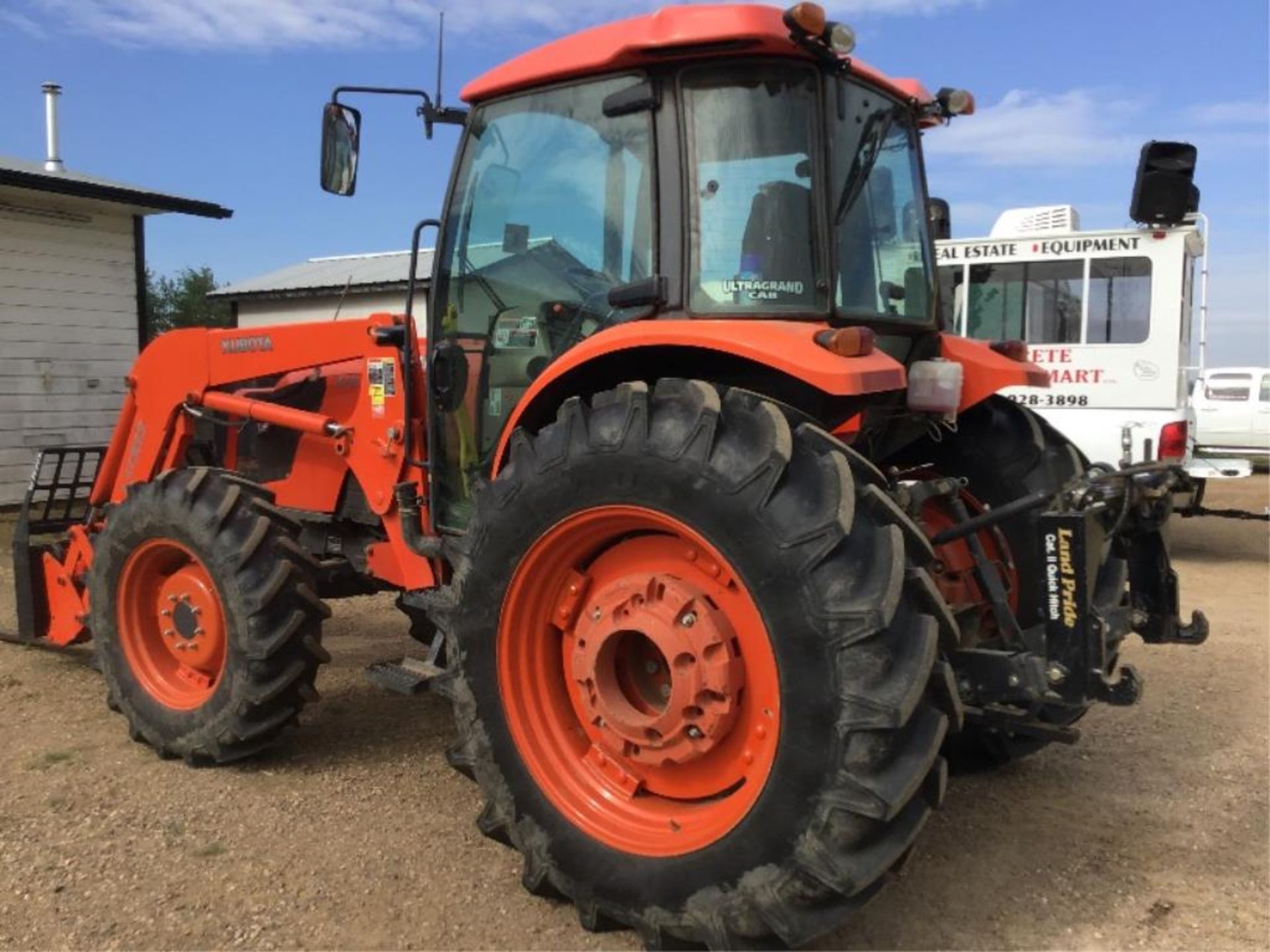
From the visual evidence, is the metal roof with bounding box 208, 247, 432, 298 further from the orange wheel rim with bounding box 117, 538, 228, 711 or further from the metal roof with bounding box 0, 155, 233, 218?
the orange wheel rim with bounding box 117, 538, 228, 711

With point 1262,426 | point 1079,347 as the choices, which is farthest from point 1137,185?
point 1262,426

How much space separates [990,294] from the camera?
9.85 meters

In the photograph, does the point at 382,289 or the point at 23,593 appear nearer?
the point at 23,593

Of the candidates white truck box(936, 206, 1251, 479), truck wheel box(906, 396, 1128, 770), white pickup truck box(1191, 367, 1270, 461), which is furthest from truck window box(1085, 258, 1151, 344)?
truck wheel box(906, 396, 1128, 770)

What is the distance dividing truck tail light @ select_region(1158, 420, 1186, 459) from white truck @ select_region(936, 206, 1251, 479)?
12 mm

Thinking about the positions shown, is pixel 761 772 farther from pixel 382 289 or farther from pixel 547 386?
pixel 382 289

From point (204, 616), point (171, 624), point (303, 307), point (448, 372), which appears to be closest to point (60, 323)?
point (171, 624)

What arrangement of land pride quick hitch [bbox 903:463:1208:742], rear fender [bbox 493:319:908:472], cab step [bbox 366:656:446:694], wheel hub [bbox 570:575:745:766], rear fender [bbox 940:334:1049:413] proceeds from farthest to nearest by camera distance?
rear fender [bbox 940:334:1049:413]
cab step [bbox 366:656:446:694]
land pride quick hitch [bbox 903:463:1208:742]
wheel hub [bbox 570:575:745:766]
rear fender [bbox 493:319:908:472]

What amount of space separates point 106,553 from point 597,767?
256 cm

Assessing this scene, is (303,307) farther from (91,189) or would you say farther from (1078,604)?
(1078,604)

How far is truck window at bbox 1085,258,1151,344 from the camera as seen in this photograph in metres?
9.27

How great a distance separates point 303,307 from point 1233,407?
15248 mm

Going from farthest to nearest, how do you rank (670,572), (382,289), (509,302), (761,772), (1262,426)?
(382,289), (1262,426), (509,302), (670,572), (761,772)

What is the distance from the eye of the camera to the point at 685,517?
2695 millimetres
